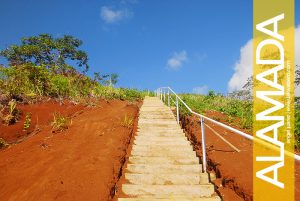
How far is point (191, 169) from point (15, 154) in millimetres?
3842

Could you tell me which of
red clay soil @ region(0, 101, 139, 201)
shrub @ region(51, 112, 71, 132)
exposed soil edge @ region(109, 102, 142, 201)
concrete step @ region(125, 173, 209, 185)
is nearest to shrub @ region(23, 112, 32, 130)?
red clay soil @ region(0, 101, 139, 201)

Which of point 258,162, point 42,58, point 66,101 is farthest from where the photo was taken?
point 42,58

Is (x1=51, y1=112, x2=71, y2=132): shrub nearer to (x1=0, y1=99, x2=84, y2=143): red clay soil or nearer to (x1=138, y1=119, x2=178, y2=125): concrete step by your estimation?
(x1=0, y1=99, x2=84, y2=143): red clay soil

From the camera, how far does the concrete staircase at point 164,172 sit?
6.06 m

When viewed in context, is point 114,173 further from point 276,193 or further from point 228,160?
point 276,193

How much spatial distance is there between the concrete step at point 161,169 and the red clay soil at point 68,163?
1.00ft

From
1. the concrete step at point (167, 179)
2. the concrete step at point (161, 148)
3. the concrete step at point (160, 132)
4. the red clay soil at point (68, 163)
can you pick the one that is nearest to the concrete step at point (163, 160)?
the red clay soil at point (68, 163)

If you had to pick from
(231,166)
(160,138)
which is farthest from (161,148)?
(231,166)

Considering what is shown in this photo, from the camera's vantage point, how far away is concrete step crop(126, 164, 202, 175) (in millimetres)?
6996

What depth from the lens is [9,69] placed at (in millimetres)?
11703

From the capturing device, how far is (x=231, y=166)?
652 centimetres

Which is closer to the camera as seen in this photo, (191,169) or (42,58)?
(191,169)

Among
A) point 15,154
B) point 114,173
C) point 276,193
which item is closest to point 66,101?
point 15,154

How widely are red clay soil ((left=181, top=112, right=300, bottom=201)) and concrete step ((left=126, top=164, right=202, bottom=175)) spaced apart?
43 cm
